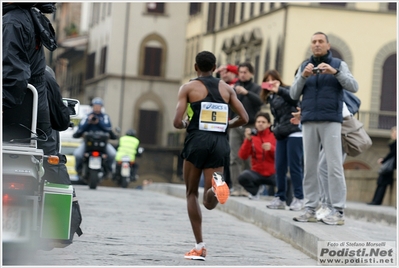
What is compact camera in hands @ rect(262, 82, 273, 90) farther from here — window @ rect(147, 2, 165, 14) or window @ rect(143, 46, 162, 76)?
window @ rect(143, 46, 162, 76)

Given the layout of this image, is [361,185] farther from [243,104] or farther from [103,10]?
[103,10]

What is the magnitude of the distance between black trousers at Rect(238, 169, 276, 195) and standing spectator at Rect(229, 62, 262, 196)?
2.30ft

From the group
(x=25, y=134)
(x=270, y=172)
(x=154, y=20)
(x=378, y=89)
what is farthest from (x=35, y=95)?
(x=154, y=20)

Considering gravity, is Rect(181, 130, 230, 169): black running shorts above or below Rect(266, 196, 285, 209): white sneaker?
above

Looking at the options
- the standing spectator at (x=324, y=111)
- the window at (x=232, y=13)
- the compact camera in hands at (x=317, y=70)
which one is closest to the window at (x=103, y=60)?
the window at (x=232, y=13)

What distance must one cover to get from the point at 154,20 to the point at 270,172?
56.9 m

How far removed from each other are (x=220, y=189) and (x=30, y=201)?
2.47 meters

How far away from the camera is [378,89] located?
2035 inches

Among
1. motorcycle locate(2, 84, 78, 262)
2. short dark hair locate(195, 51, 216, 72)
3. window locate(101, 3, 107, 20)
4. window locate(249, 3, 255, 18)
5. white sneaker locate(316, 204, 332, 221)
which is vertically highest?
window locate(101, 3, 107, 20)

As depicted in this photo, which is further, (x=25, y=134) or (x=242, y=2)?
(x=242, y=2)

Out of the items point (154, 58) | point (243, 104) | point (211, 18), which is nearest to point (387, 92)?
point (211, 18)

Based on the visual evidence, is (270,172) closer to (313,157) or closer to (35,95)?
(313,157)

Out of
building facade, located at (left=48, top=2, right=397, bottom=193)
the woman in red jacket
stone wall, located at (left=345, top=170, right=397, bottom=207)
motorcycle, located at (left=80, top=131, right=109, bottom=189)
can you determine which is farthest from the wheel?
building facade, located at (left=48, top=2, right=397, bottom=193)

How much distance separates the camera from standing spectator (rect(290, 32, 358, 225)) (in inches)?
479
